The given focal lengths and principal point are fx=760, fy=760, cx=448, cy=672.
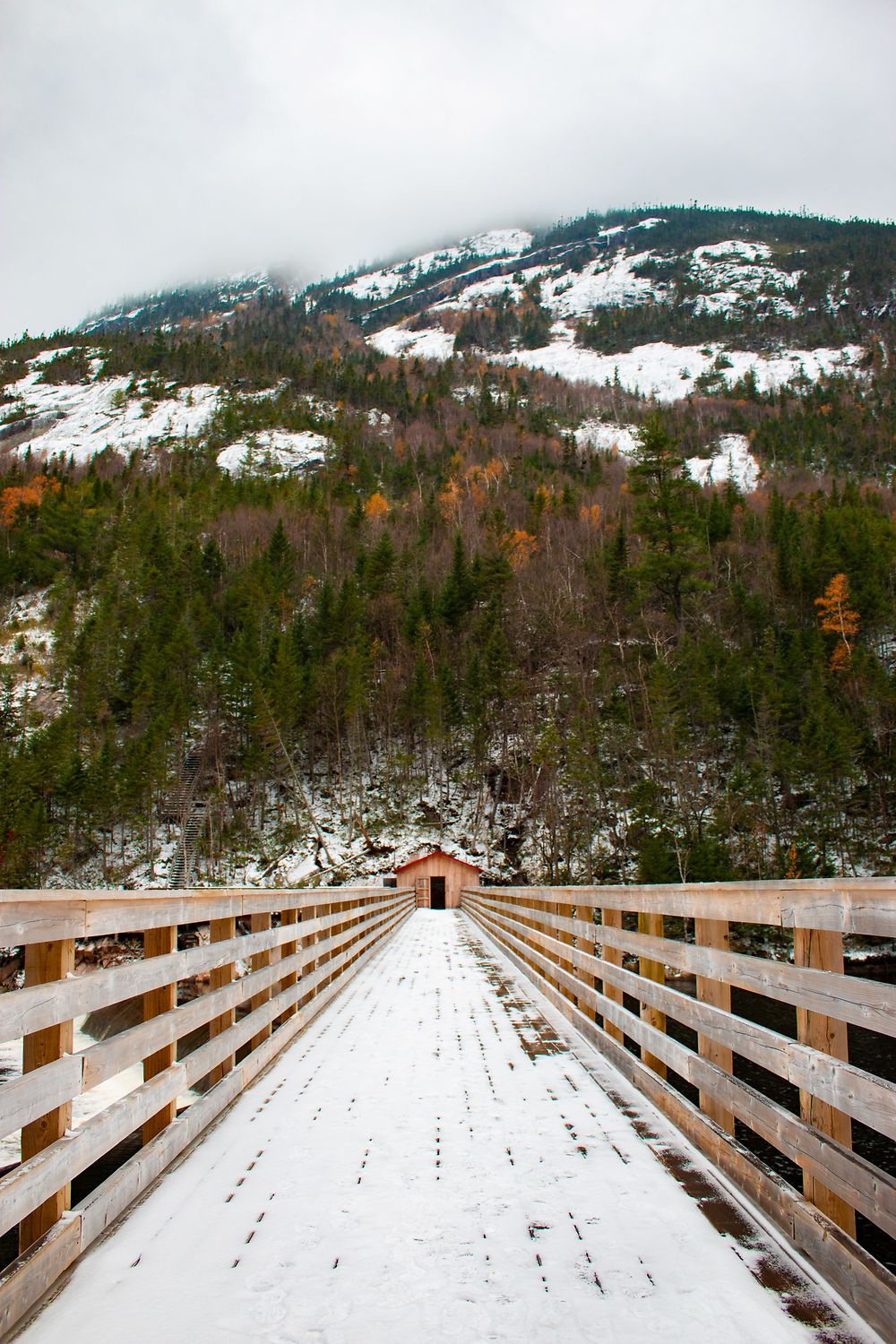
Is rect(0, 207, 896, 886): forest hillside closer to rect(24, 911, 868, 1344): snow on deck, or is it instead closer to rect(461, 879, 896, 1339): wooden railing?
rect(461, 879, 896, 1339): wooden railing

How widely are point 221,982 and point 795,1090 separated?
53.1ft

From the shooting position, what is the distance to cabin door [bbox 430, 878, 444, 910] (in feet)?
134

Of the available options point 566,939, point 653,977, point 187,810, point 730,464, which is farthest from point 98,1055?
point 730,464

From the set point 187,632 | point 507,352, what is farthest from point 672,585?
point 507,352

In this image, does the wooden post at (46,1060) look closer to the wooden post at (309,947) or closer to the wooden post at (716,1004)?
the wooden post at (716,1004)

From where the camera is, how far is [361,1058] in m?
5.39

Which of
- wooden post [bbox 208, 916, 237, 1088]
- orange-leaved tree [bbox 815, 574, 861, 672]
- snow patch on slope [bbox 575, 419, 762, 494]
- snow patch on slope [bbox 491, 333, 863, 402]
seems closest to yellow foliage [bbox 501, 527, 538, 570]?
orange-leaved tree [bbox 815, 574, 861, 672]

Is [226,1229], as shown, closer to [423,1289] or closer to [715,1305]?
[423,1289]

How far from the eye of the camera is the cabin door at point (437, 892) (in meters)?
40.8

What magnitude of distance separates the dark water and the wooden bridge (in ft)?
15.7

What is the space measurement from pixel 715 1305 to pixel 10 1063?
19.6 metres

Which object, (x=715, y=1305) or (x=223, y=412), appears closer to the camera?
(x=715, y=1305)

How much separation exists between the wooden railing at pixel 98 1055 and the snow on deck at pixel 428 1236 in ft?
0.42

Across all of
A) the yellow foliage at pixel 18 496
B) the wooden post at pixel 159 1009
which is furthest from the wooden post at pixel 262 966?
the yellow foliage at pixel 18 496
